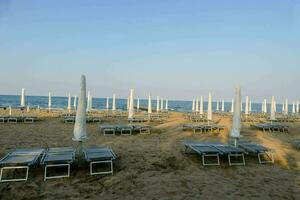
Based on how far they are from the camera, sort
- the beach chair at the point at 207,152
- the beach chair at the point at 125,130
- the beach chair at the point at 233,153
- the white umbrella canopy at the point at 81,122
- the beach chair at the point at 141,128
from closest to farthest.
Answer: the white umbrella canopy at the point at 81,122, the beach chair at the point at 207,152, the beach chair at the point at 233,153, the beach chair at the point at 125,130, the beach chair at the point at 141,128

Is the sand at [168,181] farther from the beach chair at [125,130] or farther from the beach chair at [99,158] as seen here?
the beach chair at [125,130]

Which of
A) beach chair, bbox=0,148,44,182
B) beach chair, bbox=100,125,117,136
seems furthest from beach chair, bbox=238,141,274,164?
beach chair, bbox=100,125,117,136

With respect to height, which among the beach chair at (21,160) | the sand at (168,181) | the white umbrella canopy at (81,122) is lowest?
the sand at (168,181)

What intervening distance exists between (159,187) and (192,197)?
0.89 m

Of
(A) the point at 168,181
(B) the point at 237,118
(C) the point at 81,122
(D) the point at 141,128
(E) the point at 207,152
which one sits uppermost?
(B) the point at 237,118

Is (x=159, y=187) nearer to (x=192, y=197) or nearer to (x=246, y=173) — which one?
(x=192, y=197)

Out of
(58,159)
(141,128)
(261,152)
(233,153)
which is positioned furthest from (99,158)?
(141,128)

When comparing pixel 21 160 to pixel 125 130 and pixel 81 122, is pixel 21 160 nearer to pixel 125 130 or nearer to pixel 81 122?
pixel 81 122

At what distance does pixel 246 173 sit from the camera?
8.09m

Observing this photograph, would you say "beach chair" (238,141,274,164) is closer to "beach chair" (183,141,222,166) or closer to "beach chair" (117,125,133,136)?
"beach chair" (183,141,222,166)

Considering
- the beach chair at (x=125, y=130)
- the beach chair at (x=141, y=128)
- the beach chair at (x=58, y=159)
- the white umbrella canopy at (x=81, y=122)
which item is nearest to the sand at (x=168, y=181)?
the beach chair at (x=58, y=159)

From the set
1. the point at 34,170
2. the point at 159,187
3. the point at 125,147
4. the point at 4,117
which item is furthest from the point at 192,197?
the point at 4,117

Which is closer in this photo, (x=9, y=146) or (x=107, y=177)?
(x=107, y=177)

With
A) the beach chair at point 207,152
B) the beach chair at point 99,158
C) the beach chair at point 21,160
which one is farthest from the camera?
the beach chair at point 207,152
